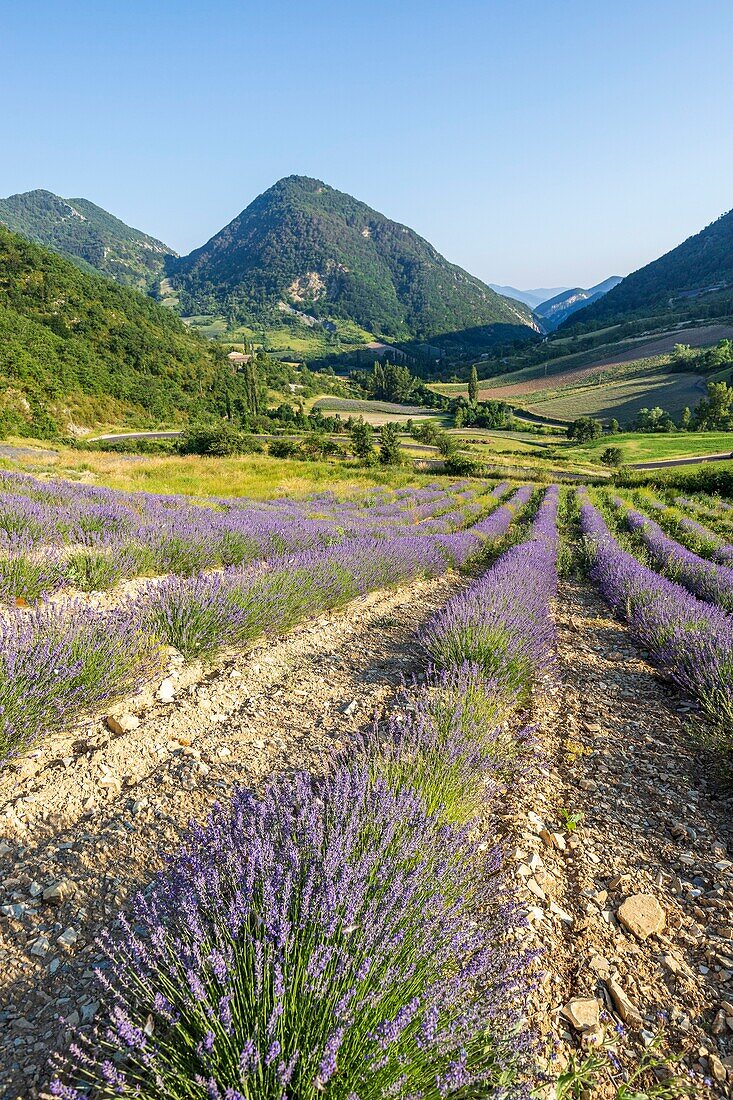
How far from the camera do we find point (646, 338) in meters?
119

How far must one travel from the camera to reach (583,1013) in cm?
176

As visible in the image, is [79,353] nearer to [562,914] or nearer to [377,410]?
[377,410]

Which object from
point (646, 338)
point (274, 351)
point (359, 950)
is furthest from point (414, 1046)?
point (274, 351)

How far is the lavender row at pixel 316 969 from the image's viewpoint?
119 cm

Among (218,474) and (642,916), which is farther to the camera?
(218,474)

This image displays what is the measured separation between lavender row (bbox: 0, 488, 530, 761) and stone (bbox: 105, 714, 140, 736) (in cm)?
13

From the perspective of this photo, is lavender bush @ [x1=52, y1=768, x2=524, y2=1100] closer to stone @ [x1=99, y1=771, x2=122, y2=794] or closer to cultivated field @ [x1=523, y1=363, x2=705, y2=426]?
stone @ [x1=99, y1=771, x2=122, y2=794]

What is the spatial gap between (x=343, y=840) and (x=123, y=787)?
1628 mm

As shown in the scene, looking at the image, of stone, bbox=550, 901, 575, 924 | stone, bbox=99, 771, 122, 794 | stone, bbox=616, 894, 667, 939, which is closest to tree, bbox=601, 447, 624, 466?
stone, bbox=616, 894, 667, 939

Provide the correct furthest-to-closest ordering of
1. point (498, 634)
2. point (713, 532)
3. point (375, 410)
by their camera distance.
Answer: point (375, 410), point (713, 532), point (498, 634)

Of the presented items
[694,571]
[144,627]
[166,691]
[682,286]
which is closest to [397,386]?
[694,571]

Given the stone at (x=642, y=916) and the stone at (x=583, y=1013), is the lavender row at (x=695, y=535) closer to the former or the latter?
the stone at (x=642, y=916)

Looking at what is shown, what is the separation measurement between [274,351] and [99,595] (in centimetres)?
17161

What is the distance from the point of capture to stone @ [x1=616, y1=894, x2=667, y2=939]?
Result: 7.02ft
